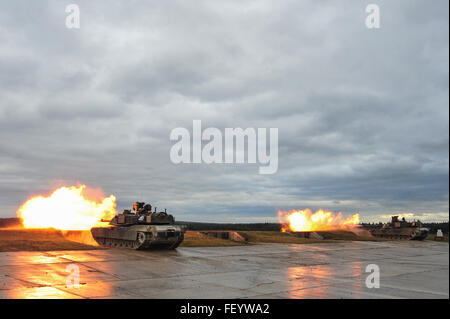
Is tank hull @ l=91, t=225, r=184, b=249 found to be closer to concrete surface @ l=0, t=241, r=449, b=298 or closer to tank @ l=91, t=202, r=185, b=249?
tank @ l=91, t=202, r=185, b=249

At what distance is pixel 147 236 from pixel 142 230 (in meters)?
0.55

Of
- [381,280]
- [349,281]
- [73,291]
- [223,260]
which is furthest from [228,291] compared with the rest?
[223,260]

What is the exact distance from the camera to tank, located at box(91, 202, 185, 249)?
23.2 meters

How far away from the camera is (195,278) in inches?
549

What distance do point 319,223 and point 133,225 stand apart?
42.0 meters

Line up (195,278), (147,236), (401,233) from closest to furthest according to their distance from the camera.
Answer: (195,278) < (147,236) < (401,233)

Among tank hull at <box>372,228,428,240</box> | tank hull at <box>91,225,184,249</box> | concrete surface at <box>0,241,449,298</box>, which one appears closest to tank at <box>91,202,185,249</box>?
tank hull at <box>91,225,184,249</box>

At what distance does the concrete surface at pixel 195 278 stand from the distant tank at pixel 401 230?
33985 mm

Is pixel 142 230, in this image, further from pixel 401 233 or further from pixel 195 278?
pixel 401 233

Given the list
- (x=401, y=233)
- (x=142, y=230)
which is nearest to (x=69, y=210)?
(x=142, y=230)

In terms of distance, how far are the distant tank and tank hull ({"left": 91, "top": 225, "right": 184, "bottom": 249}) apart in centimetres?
3787
